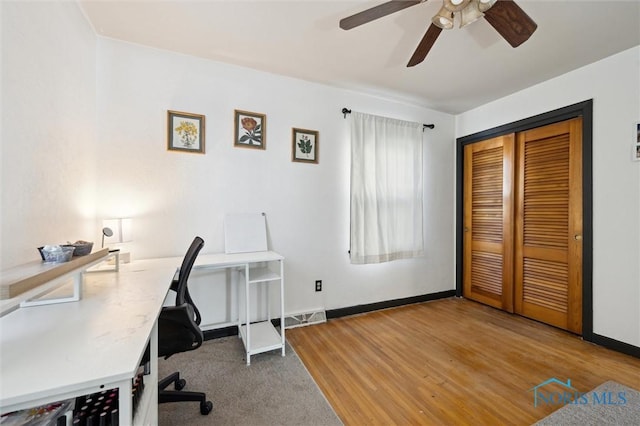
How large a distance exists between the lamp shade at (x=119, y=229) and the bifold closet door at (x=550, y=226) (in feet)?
12.5

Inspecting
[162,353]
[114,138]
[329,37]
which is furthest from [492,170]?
[114,138]

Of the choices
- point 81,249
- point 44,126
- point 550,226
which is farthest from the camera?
point 550,226

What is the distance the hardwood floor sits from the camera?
61.5 inches

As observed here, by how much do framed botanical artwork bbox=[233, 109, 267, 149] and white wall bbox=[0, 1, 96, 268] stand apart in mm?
1068

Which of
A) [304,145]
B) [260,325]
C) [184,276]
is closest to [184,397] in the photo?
[184,276]

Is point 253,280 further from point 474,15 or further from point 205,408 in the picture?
point 474,15

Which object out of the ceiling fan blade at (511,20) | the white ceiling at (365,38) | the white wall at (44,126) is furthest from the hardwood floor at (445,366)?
the white ceiling at (365,38)

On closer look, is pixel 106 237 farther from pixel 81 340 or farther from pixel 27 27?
pixel 81 340

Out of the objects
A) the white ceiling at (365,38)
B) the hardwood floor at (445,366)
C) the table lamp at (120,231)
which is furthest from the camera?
the table lamp at (120,231)

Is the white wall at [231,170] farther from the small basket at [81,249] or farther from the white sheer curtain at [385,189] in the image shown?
the small basket at [81,249]

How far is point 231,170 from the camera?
244cm

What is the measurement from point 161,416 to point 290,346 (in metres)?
1.01

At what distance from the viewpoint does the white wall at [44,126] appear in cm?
112

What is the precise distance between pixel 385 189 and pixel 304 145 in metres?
1.09
